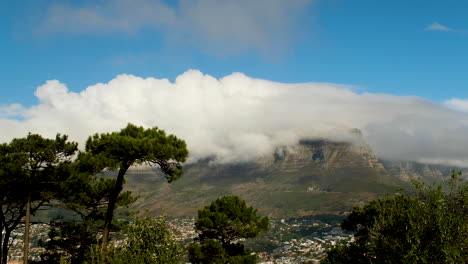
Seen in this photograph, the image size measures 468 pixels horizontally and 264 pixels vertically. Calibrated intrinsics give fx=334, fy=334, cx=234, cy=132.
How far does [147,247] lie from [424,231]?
17.4 m

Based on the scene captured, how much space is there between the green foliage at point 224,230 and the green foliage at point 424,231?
16536 millimetres

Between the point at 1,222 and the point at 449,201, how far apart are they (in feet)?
127

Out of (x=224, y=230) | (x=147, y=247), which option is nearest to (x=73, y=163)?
(x=147, y=247)

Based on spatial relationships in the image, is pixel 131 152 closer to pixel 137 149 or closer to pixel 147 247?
pixel 137 149

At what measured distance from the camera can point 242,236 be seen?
40000 mm

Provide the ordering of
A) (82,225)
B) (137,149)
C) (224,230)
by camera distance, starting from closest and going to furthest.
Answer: (137,149) → (82,225) → (224,230)

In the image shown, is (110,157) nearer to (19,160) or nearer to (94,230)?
(19,160)

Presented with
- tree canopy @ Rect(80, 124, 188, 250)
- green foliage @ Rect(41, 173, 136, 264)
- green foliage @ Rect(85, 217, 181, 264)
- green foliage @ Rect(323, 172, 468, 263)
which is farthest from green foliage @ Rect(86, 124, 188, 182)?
green foliage @ Rect(323, 172, 468, 263)

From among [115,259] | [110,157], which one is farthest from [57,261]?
[115,259]

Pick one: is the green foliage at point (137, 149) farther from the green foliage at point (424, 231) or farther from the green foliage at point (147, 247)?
the green foliage at point (424, 231)

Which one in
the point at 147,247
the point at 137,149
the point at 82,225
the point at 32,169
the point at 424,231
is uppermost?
the point at 137,149

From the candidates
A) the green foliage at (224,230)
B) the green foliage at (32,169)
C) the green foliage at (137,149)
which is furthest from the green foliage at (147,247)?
the green foliage at (224,230)

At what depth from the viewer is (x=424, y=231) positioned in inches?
787

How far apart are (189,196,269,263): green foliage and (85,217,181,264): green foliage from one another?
1609cm
